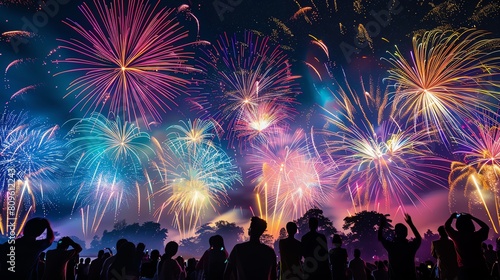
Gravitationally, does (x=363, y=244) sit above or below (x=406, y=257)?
above

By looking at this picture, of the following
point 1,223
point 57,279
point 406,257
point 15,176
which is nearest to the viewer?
point 406,257

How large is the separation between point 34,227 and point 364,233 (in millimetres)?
71538

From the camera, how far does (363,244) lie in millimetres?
67812

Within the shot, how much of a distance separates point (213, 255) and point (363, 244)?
67.3 metres

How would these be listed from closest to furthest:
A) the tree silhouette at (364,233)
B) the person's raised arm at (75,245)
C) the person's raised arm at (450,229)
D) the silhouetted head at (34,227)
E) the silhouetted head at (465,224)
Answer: the silhouetted head at (34,227) → the silhouetted head at (465,224) → the person's raised arm at (450,229) → the person's raised arm at (75,245) → the tree silhouette at (364,233)

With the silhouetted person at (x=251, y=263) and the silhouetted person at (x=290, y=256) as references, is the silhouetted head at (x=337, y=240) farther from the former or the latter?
the silhouetted person at (x=251, y=263)

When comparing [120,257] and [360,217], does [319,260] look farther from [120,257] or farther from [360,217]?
[360,217]

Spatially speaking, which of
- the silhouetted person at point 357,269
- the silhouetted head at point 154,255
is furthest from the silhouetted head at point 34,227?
the silhouetted person at point 357,269

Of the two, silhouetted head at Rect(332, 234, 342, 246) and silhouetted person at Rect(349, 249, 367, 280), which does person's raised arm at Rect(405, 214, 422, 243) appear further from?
silhouetted person at Rect(349, 249, 367, 280)

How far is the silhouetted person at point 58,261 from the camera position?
6852 millimetres

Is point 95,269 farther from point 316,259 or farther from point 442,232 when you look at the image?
point 442,232

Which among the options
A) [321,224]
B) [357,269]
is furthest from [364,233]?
[357,269]

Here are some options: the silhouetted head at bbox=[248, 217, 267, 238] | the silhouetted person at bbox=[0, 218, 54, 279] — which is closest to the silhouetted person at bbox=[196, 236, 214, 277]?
the silhouetted head at bbox=[248, 217, 267, 238]

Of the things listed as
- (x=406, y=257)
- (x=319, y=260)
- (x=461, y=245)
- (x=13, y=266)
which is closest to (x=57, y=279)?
(x=13, y=266)
